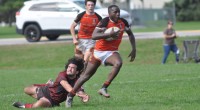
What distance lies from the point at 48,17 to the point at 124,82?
1588 cm

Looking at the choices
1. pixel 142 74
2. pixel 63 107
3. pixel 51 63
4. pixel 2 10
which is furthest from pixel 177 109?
pixel 2 10

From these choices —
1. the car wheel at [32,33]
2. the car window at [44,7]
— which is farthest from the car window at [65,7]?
the car wheel at [32,33]

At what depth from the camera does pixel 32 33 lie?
106 ft

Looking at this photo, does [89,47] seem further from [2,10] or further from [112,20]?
[2,10]

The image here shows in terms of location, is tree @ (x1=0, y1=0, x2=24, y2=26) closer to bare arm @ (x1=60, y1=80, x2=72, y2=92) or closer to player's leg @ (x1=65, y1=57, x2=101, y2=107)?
player's leg @ (x1=65, y1=57, x2=101, y2=107)

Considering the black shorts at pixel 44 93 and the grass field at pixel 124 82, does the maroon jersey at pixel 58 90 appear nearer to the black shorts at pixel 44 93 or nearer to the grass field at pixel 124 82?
the black shorts at pixel 44 93

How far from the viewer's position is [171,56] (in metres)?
29.2

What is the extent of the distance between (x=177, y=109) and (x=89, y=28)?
4.57 metres

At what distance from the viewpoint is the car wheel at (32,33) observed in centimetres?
3197

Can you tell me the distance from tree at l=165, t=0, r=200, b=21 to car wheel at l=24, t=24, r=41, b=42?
4064 cm

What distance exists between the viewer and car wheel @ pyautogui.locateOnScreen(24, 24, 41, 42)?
32.0 meters

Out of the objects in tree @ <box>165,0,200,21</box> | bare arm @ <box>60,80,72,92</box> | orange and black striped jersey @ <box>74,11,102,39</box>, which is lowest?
tree @ <box>165,0,200,21</box>

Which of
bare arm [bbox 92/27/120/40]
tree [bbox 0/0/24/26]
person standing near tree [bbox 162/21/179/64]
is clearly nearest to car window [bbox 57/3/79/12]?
person standing near tree [bbox 162/21/179/64]

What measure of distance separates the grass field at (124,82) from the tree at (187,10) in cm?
4159
